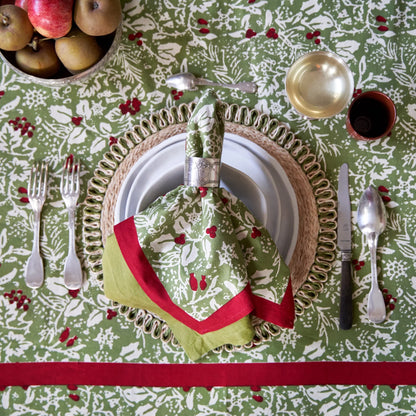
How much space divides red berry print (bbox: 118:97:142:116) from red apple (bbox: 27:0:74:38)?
15 cm

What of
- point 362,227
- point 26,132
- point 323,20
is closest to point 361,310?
point 362,227

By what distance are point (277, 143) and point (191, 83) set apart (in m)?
0.17

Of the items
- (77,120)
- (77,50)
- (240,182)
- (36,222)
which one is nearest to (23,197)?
(36,222)

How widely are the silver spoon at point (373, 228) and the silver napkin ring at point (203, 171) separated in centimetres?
27

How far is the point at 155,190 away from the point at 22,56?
0.28 meters

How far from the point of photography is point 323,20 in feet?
2.43

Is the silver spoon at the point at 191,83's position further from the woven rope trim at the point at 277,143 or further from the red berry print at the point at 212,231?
the red berry print at the point at 212,231

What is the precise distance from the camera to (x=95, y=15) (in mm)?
620

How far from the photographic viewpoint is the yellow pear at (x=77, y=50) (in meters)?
0.64

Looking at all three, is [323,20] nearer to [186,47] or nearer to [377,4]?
[377,4]

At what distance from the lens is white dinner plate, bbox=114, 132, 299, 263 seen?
2.23ft

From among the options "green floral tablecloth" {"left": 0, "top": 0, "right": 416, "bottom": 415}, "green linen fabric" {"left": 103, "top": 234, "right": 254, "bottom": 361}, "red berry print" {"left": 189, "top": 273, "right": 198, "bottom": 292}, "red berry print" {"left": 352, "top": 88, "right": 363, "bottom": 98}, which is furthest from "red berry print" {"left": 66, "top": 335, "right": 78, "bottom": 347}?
"red berry print" {"left": 352, "top": 88, "right": 363, "bottom": 98}

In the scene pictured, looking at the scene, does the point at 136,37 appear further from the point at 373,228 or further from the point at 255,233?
the point at 373,228

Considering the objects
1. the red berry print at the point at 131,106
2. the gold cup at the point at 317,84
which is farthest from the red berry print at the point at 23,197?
the gold cup at the point at 317,84
